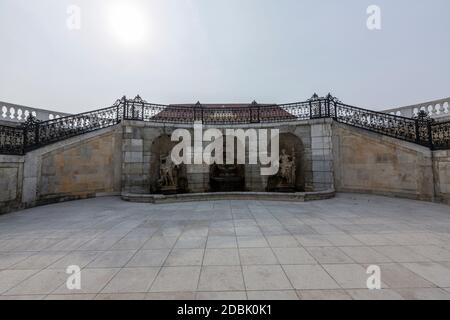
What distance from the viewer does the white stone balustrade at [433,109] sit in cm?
1149

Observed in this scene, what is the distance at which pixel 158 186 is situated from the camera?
12.2 meters

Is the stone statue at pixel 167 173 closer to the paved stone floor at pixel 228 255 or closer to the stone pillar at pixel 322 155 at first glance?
the paved stone floor at pixel 228 255

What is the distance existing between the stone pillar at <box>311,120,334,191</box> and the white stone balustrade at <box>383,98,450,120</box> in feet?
18.9

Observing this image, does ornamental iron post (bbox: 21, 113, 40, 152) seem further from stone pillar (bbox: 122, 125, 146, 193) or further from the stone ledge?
the stone ledge

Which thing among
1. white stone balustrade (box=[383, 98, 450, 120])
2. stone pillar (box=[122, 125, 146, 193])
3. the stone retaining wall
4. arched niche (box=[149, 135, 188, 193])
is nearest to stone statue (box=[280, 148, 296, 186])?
→ the stone retaining wall

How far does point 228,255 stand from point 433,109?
15896 mm

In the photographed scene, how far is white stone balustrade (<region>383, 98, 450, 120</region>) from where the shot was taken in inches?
452

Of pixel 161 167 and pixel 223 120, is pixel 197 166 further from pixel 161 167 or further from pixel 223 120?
pixel 223 120

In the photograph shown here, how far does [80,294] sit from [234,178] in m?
11.0

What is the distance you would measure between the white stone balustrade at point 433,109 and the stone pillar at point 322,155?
577 centimetres

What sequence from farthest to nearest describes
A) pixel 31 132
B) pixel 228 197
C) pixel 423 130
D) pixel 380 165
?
pixel 380 165 → pixel 228 197 → pixel 423 130 → pixel 31 132

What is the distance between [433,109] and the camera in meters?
12.0

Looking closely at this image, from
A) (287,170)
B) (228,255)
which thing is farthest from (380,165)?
(228,255)
